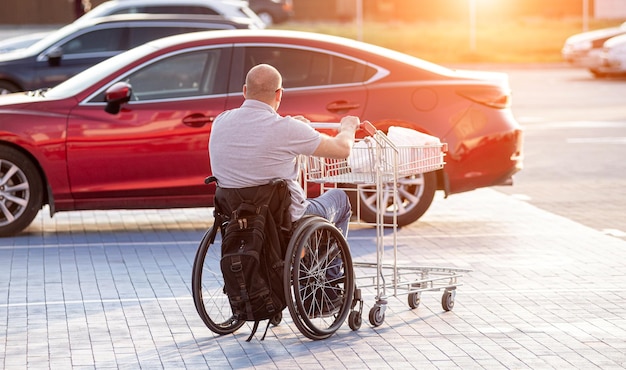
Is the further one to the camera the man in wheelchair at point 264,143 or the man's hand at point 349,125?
the man's hand at point 349,125

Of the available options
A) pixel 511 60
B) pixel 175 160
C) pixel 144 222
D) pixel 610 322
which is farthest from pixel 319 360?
pixel 511 60

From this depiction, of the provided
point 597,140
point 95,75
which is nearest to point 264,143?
point 95,75

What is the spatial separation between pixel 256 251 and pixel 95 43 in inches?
533

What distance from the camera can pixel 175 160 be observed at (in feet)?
38.2

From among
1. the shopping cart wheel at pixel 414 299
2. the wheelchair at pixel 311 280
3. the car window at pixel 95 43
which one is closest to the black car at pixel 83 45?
the car window at pixel 95 43

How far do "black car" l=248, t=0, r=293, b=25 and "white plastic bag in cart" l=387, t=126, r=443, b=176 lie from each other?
42433 millimetres

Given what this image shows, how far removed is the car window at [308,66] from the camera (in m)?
12.2

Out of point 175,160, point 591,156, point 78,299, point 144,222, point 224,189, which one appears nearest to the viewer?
point 224,189

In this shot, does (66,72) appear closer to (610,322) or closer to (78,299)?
(78,299)

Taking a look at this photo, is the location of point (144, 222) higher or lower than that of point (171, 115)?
lower

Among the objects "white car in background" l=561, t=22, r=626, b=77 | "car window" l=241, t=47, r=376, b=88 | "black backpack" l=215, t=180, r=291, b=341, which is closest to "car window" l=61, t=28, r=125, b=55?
"car window" l=241, t=47, r=376, b=88

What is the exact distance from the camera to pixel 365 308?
8664 millimetres

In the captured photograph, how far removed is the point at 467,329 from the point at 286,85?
460cm

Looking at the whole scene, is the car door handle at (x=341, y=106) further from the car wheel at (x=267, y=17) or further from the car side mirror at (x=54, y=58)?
the car wheel at (x=267, y=17)
